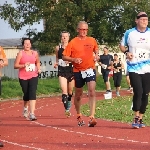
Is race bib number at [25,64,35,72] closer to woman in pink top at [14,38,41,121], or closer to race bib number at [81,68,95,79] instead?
woman in pink top at [14,38,41,121]

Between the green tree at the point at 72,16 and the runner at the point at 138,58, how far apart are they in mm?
26692

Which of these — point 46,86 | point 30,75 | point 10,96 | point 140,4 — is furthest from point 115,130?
point 140,4

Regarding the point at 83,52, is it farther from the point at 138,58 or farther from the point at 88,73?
the point at 138,58

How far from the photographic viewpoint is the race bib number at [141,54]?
10906mm

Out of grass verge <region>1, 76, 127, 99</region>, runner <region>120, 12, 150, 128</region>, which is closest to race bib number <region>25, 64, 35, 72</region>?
runner <region>120, 12, 150, 128</region>

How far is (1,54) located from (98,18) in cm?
3035

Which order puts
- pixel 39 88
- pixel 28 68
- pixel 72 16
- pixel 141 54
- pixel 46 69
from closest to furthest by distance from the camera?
pixel 141 54
pixel 28 68
pixel 39 88
pixel 72 16
pixel 46 69

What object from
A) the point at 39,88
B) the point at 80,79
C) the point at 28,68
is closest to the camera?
the point at 80,79

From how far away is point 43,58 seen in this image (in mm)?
40625

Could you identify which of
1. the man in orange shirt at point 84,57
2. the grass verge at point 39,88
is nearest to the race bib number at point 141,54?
the man in orange shirt at point 84,57

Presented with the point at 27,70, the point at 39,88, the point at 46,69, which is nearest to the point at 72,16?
the point at 46,69

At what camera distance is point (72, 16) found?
125 feet

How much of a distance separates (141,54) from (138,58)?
94mm

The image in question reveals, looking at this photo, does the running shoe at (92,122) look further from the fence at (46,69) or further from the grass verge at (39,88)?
the fence at (46,69)
